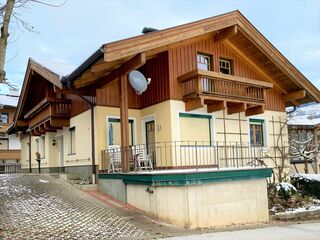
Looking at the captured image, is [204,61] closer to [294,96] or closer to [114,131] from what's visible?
[114,131]

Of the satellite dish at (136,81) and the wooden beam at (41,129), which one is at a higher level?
the satellite dish at (136,81)

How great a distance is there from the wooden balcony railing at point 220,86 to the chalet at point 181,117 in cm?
4

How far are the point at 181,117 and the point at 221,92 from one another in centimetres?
194

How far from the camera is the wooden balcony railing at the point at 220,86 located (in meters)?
15.5

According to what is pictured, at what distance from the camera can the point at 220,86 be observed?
16.5m

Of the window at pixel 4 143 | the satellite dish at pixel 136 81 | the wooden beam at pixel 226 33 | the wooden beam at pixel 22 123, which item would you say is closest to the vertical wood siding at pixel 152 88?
the satellite dish at pixel 136 81

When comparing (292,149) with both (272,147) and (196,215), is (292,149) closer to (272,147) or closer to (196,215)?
(272,147)

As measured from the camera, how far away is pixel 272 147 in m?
19.9

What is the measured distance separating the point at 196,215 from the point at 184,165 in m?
3.88

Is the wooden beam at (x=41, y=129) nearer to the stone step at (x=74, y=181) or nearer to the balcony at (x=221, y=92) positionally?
the stone step at (x=74, y=181)

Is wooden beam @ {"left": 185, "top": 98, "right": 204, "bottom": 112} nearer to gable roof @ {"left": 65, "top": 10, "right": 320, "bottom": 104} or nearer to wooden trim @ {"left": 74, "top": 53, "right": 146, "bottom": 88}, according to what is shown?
gable roof @ {"left": 65, "top": 10, "right": 320, "bottom": 104}

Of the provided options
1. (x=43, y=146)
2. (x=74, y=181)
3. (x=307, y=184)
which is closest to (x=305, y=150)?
(x=307, y=184)

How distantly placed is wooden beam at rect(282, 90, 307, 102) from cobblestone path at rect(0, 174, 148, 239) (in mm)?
11739

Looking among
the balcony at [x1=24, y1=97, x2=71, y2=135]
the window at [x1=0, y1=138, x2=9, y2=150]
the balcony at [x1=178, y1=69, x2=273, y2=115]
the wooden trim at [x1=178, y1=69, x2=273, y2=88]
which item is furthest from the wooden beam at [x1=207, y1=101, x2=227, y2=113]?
the window at [x1=0, y1=138, x2=9, y2=150]
